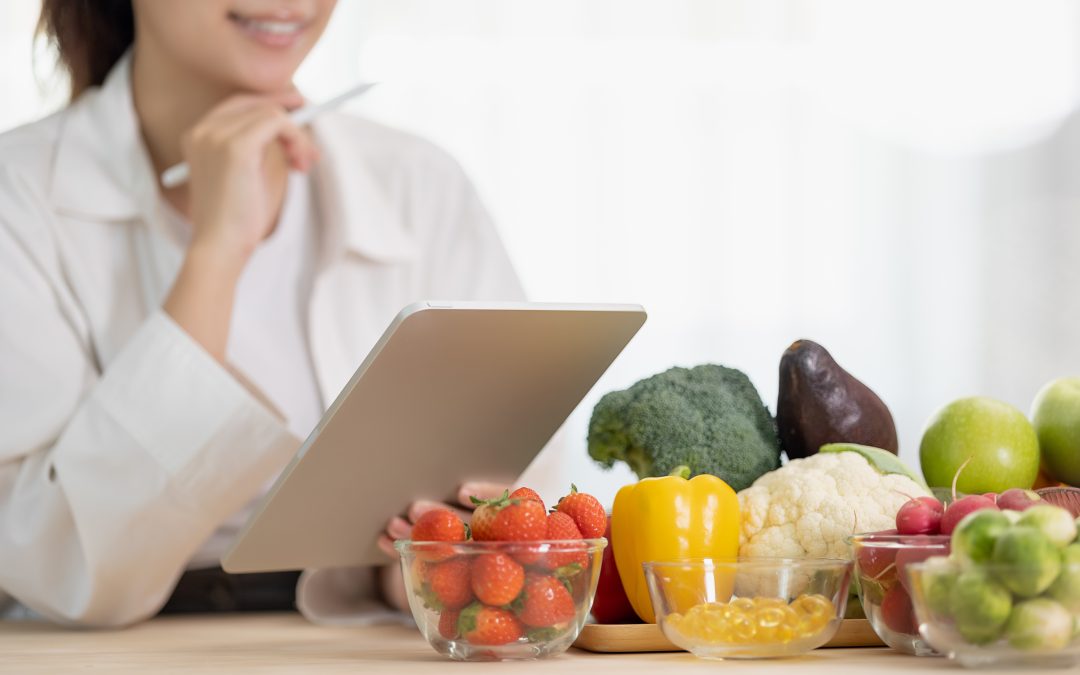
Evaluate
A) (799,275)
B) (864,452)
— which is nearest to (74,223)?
(864,452)

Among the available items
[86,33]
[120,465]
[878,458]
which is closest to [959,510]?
[878,458]

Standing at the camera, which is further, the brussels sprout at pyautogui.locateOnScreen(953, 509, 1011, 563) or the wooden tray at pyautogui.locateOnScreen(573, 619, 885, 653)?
the wooden tray at pyautogui.locateOnScreen(573, 619, 885, 653)

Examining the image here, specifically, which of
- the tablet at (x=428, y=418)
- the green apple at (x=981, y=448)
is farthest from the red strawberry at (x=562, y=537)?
the green apple at (x=981, y=448)

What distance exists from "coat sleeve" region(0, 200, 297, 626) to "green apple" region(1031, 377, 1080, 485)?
2.47 ft

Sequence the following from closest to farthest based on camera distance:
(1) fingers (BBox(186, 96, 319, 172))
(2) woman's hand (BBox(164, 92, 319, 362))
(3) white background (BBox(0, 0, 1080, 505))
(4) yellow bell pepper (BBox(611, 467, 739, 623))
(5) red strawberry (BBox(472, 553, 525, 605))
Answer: (5) red strawberry (BBox(472, 553, 525, 605)), (4) yellow bell pepper (BBox(611, 467, 739, 623)), (2) woman's hand (BBox(164, 92, 319, 362)), (1) fingers (BBox(186, 96, 319, 172)), (3) white background (BBox(0, 0, 1080, 505))

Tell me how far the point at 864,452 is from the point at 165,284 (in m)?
0.90

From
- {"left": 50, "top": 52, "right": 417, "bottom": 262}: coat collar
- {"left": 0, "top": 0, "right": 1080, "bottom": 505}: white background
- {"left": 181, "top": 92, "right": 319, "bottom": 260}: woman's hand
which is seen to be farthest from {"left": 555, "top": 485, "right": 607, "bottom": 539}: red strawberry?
{"left": 0, "top": 0, "right": 1080, "bottom": 505}: white background

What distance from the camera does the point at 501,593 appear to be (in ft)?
2.50

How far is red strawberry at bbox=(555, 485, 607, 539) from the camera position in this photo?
84 cm

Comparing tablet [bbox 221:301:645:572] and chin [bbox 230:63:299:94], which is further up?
chin [bbox 230:63:299:94]

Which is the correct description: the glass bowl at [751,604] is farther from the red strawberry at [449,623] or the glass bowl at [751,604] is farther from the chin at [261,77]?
the chin at [261,77]

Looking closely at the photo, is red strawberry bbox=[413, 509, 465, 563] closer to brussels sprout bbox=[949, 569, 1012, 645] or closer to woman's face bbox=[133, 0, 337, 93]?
brussels sprout bbox=[949, 569, 1012, 645]

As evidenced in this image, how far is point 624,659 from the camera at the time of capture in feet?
2.70

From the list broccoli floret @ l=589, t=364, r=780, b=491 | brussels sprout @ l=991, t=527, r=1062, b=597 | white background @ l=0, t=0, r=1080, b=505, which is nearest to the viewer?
brussels sprout @ l=991, t=527, r=1062, b=597
